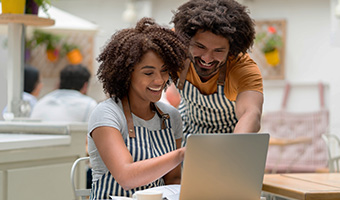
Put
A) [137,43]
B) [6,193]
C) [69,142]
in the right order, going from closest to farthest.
A: 1. [137,43]
2. [6,193]
3. [69,142]

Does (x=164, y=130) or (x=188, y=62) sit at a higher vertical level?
(x=188, y=62)

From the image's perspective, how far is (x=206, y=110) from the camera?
223 cm

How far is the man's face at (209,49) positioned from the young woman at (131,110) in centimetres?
16

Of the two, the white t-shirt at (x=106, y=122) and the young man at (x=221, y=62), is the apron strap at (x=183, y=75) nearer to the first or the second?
the young man at (x=221, y=62)

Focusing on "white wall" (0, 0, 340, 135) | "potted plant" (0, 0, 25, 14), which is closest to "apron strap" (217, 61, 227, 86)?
"potted plant" (0, 0, 25, 14)

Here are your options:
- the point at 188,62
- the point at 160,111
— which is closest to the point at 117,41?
the point at 160,111

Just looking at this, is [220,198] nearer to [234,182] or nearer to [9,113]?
[234,182]

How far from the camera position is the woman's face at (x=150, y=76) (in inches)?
62.7

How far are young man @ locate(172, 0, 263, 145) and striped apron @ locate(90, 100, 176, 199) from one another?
269 mm

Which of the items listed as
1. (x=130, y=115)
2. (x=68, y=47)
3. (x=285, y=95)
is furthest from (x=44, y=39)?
(x=130, y=115)

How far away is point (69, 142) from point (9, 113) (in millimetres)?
373

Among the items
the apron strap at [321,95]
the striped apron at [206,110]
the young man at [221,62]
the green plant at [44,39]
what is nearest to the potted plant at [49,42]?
the green plant at [44,39]

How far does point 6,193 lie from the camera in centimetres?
226

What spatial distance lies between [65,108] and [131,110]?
88.4 inches
